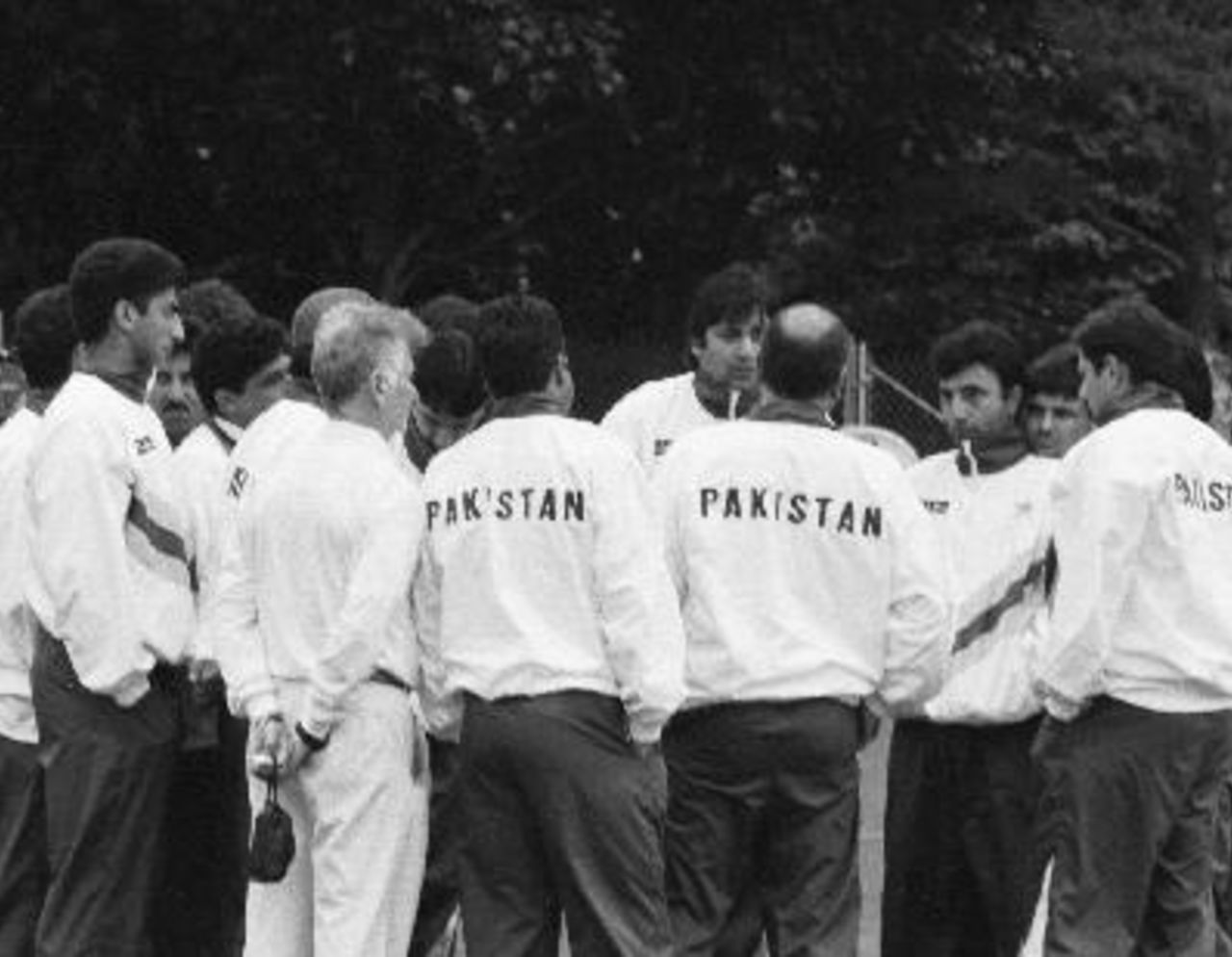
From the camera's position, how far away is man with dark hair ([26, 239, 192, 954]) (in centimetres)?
1045

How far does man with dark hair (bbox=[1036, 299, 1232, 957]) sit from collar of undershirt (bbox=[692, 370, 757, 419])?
1823mm

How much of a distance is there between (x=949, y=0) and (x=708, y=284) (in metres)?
19.5

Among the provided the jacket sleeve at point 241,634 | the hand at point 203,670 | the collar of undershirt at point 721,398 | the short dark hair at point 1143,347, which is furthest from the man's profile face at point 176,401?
the short dark hair at point 1143,347

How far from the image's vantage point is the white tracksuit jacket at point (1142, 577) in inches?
409

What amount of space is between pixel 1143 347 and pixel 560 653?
85.0 inches

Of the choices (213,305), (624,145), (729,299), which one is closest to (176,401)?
(213,305)

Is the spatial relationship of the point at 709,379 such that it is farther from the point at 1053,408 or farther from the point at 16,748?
the point at 16,748

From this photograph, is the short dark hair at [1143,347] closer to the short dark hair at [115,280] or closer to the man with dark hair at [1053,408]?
the man with dark hair at [1053,408]

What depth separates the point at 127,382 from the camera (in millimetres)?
10828

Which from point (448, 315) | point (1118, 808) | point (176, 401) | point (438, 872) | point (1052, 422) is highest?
point (448, 315)

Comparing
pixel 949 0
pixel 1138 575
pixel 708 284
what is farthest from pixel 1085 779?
pixel 949 0

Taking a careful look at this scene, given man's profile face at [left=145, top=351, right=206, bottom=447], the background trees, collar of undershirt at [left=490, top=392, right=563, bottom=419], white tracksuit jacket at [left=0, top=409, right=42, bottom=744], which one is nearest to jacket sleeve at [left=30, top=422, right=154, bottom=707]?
white tracksuit jacket at [left=0, top=409, right=42, bottom=744]

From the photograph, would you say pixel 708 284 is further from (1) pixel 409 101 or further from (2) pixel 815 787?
(1) pixel 409 101

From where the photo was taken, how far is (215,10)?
28172mm
